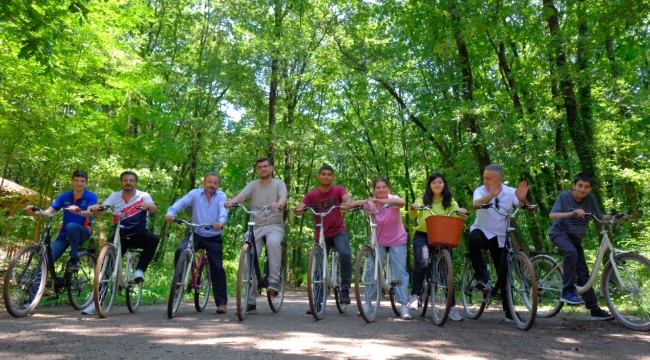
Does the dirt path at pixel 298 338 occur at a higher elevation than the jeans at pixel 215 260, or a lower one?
lower

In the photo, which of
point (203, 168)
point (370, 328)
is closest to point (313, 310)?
point (370, 328)

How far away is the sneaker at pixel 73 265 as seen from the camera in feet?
23.6

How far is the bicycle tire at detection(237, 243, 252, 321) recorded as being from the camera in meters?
6.48

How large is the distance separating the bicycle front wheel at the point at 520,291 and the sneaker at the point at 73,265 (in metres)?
5.56

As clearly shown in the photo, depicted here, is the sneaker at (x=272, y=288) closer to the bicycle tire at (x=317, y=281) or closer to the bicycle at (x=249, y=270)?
the bicycle at (x=249, y=270)

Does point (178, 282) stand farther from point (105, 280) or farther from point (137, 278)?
point (105, 280)

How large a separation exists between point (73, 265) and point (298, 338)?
12.2 ft

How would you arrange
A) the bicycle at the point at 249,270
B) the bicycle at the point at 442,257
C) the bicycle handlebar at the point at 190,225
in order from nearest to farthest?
the bicycle at the point at 442,257 < the bicycle at the point at 249,270 < the bicycle handlebar at the point at 190,225

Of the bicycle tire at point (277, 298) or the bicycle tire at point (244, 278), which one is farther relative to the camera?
the bicycle tire at point (277, 298)

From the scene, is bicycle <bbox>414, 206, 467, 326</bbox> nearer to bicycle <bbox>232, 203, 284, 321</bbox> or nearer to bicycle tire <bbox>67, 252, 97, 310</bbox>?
bicycle <bbox>232, 203, 284, 321</bbox>

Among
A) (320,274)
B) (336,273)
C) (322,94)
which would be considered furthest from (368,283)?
(322,94)

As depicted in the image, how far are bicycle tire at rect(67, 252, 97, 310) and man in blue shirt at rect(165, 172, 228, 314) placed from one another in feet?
4.91

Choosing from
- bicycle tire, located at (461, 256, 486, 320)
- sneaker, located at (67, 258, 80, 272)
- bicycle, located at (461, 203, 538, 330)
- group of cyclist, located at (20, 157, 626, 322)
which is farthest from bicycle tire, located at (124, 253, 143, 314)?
bicycle, located at (461, 203, 538, 330)

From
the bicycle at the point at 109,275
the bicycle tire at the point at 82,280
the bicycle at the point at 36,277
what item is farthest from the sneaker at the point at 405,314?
the bicycle at the point at 36,277
